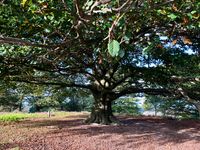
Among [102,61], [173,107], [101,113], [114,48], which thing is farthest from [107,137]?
[173,107]

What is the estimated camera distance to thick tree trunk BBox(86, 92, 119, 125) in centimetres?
1545

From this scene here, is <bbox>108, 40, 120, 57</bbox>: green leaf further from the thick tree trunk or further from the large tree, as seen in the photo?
the thick tree trunk

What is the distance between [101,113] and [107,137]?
143 inches

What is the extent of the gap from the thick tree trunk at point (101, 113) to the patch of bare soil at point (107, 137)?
679 millimetres

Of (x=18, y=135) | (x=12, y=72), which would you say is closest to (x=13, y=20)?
(x=18, y=135)

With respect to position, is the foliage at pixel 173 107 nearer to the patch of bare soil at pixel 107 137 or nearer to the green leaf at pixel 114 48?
the patch of bare soil at pixel 107 137

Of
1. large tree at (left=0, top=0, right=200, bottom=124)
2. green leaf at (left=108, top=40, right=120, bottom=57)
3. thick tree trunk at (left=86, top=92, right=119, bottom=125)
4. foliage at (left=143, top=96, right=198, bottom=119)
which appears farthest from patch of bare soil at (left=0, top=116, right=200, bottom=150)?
foliage at (left=143, top=96, right=198, bottom=119)

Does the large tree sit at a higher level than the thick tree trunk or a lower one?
higher

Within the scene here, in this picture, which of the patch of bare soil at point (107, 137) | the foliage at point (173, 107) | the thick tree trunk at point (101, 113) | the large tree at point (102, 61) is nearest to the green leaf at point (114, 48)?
the large tree at point (102, 61)

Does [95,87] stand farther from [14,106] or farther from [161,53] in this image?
[14,106]

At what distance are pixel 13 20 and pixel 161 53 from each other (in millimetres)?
6563

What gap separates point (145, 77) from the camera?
47.8 ft

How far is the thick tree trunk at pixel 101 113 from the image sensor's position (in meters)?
15.4

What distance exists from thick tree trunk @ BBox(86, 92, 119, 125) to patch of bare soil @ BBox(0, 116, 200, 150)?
0.68 metres
